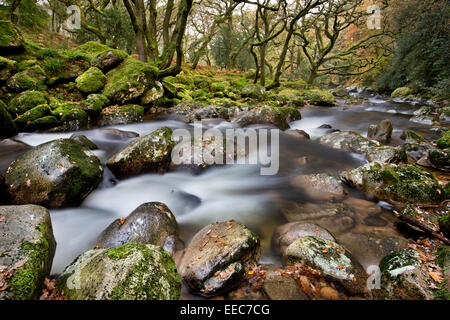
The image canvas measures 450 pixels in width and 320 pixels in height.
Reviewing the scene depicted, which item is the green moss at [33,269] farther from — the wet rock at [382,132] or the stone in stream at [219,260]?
the wet rock at [382,132]

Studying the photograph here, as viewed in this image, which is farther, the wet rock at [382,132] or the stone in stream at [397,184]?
the wet rock at [382,132]

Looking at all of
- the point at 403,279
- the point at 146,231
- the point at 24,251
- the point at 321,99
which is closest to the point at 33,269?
the point at 24,251

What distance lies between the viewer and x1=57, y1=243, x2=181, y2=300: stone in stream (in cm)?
170

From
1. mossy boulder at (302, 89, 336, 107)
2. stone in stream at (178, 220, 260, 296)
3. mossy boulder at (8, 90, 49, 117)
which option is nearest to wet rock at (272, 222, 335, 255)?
stone in stream at (178, 220, 260, 296)

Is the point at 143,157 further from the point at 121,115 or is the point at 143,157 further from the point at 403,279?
the point at 403,279

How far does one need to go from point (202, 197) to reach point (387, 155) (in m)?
4.49

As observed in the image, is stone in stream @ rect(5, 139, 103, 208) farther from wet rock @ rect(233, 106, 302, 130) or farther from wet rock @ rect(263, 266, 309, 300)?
wet rock @ rect(233, 106, 302, 130)

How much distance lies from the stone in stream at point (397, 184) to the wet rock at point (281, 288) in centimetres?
270

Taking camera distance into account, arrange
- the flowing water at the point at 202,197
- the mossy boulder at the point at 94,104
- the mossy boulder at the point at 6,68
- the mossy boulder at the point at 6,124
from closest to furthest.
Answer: the flowing water at the point at 202,197 → the mossy boulder at the point at 6,124 → the mossy boulder at the point at 6,68 → the mossy boulder at the point at 94,104

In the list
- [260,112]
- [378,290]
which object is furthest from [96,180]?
[260,112]

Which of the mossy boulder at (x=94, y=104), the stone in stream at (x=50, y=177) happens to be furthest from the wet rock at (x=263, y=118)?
the stone in stream at (x=50, y=177)

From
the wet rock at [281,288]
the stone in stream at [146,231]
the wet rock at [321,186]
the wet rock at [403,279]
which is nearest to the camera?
the wet rock at [403,279]

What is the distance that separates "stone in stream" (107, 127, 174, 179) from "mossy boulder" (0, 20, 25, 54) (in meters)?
7.19

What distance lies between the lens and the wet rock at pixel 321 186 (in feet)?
13.6
